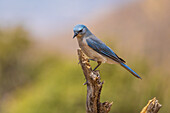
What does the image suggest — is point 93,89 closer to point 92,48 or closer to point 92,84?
point 92,84

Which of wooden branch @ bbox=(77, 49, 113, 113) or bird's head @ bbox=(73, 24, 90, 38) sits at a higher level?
bird's head @ bbox=(73, 24, 90, 38)

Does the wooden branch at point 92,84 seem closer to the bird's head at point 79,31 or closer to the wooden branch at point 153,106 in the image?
the bird's head at point 79,31

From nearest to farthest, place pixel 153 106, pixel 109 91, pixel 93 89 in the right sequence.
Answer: pixel 153 106 → pixel 93 89 → pixel 109 91

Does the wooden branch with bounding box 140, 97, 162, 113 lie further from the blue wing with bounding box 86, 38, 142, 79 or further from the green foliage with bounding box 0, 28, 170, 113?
the green foliage with bounding box 0, 28, 170, 113

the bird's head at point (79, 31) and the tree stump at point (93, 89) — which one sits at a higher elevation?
the bird's head at point (79, 31)

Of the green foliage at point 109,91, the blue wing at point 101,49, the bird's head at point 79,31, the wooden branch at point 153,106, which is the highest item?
the green foliage at point 109,91

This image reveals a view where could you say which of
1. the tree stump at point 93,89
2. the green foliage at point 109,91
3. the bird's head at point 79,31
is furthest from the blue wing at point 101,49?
the green foliage at point 109,91

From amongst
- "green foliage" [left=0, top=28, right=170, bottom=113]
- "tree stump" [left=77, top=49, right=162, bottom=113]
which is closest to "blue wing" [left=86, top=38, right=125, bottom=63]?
"tree stump" [left=77, top=49, right=162, bottom=113]

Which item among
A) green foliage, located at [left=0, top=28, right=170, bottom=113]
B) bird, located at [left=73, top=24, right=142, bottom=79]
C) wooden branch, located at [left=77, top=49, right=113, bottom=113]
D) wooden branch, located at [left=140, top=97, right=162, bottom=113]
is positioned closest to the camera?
wooden branch, located at [left=140, top=97, right=162, bottom=113]

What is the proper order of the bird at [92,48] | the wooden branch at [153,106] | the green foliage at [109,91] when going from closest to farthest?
the wooden branch at [153,106] → the bird at [92,48] → the green foliage at [109,91]

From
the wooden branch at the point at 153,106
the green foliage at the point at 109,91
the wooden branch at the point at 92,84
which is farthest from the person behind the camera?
the green foliage at the point at 109,91

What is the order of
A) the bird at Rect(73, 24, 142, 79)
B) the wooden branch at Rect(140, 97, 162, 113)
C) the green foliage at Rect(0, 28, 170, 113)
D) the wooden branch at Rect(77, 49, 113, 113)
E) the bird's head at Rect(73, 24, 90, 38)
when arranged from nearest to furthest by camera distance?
the wooden branch at Rect(140, 97, 162, 113)
the wooden branch at Rect(77, 49, 113, 113)
the bird's head at Rect(73, 24, 90, 38)
the bird at Rect(73, 24, 142, 79)
the green foliage at Rect(0, 28, 170, 113)

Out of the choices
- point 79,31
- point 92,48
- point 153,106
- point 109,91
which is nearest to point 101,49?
point 92,48

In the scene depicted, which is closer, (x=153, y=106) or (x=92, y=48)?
(x=153, y=106)
